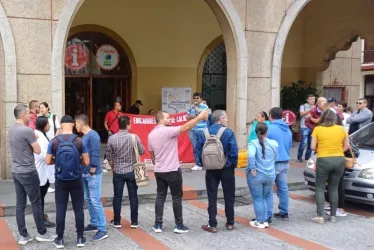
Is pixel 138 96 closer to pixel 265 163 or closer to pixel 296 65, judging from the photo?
pixel 296 65

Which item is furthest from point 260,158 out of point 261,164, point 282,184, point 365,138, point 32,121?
point 32,121

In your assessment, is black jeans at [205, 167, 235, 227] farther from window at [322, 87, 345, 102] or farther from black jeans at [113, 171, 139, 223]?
window at [322, 87, 345, 102]

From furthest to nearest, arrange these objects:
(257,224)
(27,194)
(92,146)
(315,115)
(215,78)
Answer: (215,78) → (315,115) → (257,224) → (92,146) → (27,194)

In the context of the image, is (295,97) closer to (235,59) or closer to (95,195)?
(235,59)

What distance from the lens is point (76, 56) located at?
14.6 m

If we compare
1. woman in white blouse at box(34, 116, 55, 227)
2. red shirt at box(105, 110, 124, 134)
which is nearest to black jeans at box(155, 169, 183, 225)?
woman in white blouse at box(34, 116, 55, 227)

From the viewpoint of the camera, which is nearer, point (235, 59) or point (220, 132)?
point (220, 132)

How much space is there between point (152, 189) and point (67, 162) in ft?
11.0

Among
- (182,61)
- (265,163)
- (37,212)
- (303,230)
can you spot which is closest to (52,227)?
(37,212)

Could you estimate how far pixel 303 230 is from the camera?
6816 mm

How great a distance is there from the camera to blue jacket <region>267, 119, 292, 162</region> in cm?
714

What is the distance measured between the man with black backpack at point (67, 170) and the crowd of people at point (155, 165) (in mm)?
12

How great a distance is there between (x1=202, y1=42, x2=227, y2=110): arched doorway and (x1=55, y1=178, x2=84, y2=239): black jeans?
36.6ft

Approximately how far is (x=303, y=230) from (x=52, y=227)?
3.62 metres
